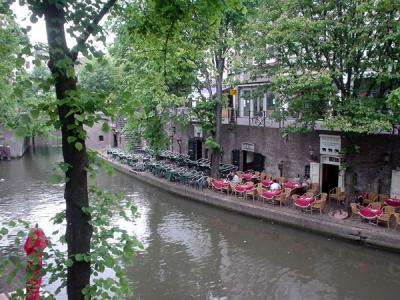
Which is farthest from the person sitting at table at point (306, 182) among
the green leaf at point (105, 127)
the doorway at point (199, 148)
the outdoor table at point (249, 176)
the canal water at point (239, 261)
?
the green leaf at point (105, 127)

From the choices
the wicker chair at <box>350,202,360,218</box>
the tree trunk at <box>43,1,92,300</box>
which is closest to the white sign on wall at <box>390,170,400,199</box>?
the wicker chair at <box>350,202,360,218</box>

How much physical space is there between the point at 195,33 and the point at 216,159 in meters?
15.4

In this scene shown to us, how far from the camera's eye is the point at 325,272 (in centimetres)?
1147

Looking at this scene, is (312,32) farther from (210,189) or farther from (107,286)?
(107,286)

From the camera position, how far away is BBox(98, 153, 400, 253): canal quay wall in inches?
499

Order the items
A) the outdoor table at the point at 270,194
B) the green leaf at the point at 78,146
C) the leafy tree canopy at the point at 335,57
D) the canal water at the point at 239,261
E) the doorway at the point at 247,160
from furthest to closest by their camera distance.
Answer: the doorway at the point at 247,160, the outdoor table at the point at 270,194, the leafy tree canopy at the point at 335,57, the canal water at the point at 239,261, the green leaf at the point at 78,146

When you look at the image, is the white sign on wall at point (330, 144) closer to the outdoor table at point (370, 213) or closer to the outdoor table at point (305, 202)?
the outdoor table at point (305, 202)

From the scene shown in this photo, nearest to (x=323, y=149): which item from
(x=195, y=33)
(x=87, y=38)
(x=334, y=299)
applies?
(x=334, y=299)

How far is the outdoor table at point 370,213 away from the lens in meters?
13.4

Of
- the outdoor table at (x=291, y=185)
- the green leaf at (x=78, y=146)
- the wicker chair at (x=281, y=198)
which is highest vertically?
the green leaf at (x=78, y=146)

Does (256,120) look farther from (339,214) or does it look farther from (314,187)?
(339,214)

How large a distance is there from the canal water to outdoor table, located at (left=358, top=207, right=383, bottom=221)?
3.84ft

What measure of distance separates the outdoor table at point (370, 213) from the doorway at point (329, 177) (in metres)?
4.76

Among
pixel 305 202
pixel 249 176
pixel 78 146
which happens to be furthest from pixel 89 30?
pixel 249 176
